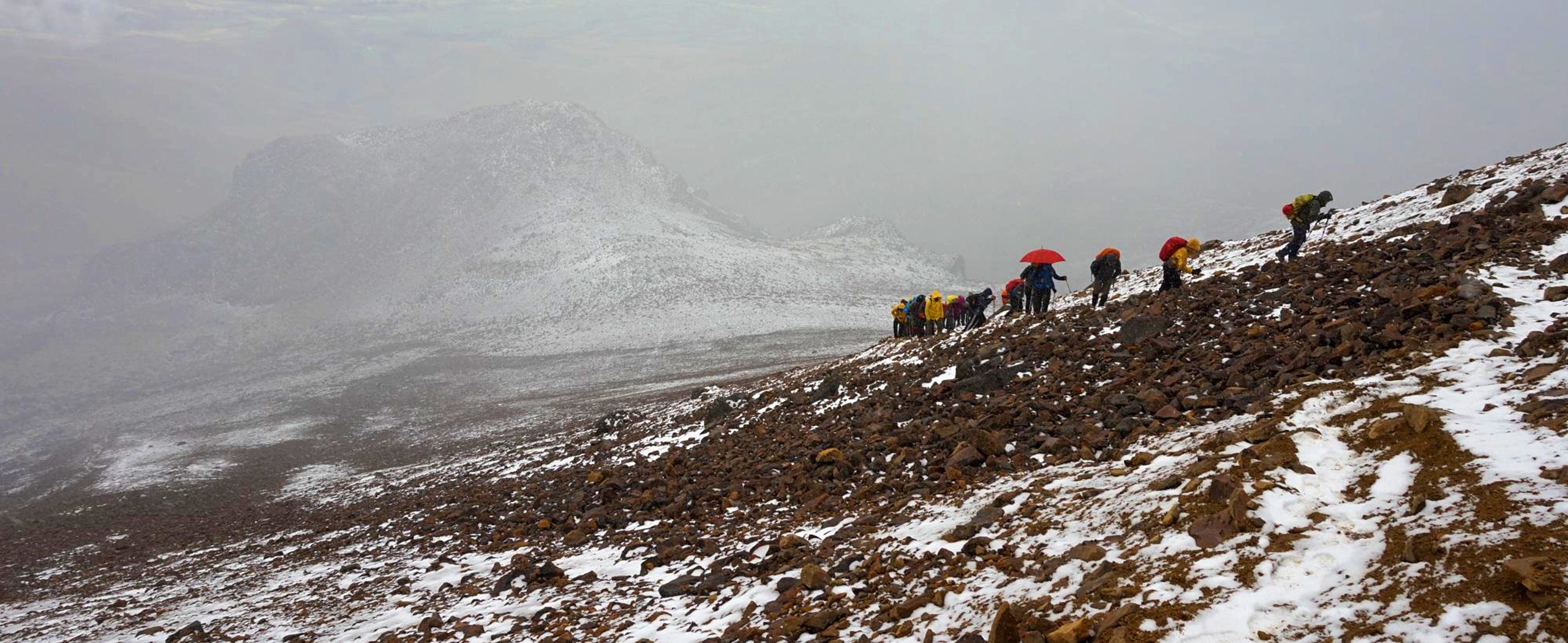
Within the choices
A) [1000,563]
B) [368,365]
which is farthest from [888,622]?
→ [368,365]

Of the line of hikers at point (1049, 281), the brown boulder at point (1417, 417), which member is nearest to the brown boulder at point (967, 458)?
the brown boulder at point (1417, 417)

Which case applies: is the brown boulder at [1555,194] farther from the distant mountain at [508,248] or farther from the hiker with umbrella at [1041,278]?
the distant mountain at [508,248]

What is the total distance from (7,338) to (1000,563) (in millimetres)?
92590

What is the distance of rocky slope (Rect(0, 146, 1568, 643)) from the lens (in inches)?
163

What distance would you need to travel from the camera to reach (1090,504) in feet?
20.1

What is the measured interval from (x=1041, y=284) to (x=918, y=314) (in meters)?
7.79

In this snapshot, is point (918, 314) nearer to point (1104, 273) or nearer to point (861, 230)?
point (1104, 273)

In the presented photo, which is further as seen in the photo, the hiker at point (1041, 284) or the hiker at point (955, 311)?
the hiker at point (955, 311)

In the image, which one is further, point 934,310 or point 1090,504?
point 934,310

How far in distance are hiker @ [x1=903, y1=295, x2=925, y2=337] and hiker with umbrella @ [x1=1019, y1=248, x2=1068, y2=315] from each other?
6862mm

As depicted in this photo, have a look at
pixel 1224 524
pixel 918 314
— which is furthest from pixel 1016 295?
pixel 1224 524

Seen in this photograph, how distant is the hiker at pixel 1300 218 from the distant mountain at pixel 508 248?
4037 cm

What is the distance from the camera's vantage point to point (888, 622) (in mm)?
5305

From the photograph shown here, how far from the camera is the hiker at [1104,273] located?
16484 millimetres
